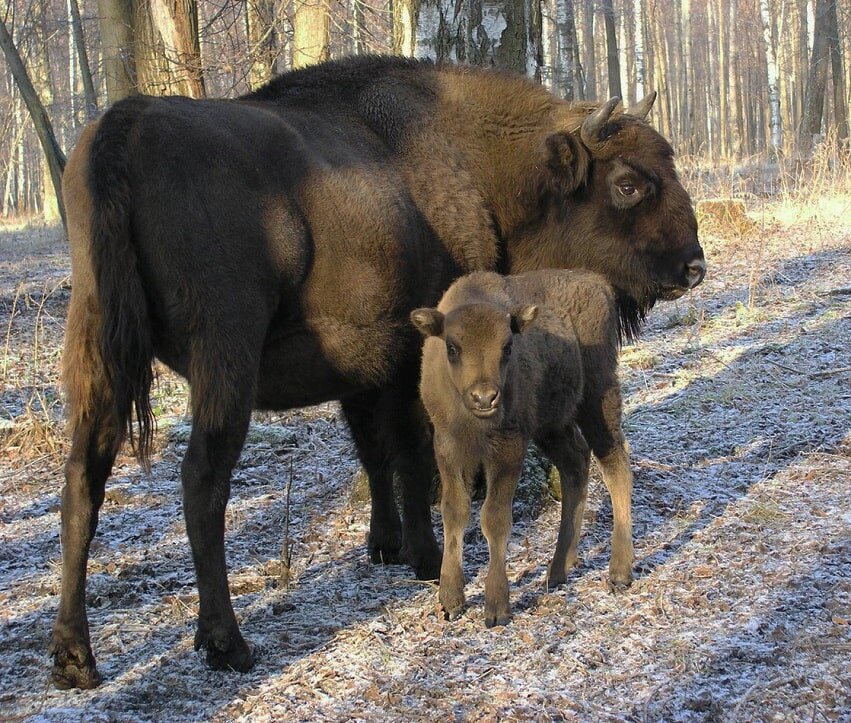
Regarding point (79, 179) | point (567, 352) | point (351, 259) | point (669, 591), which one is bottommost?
point (669, 591)

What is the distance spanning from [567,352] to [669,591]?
124cm

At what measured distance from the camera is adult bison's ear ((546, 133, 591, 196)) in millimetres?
5266

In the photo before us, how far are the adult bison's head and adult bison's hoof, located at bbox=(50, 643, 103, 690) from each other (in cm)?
306

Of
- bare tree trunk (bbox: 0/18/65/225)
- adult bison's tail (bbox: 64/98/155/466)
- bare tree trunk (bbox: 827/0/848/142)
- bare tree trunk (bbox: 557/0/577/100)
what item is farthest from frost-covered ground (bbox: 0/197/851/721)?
bare tree trunk (bbox: 827/0/848/142)

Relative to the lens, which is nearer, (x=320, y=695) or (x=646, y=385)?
(x=320, y=695)

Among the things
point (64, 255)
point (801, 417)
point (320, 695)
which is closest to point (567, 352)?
point (320, 695)

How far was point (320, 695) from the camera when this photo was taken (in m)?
3.60

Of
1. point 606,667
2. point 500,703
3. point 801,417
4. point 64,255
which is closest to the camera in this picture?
point 500,703

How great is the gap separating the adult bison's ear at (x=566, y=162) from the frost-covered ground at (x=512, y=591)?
6.29 ft

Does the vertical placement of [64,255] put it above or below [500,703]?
above

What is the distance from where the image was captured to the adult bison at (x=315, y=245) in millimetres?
3877

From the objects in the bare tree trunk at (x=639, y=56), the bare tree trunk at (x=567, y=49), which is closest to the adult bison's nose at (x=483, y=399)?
the bare tree trunk at (x=567, y=49)

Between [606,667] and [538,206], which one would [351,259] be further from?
[606,667]

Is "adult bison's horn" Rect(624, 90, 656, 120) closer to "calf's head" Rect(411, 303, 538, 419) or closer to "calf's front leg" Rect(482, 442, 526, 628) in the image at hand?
"calf's head" Rect(411, 303, 538, 419)
